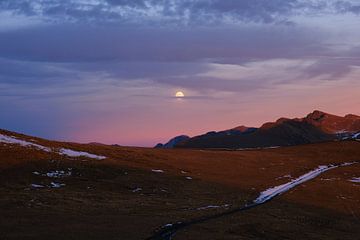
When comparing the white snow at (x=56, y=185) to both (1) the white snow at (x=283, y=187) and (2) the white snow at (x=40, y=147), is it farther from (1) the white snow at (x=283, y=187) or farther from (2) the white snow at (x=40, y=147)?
(2) the white snow at (x=40, y=147)

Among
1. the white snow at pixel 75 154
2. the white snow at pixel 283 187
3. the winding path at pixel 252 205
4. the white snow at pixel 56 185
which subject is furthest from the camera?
the white snow at pixel 75 154

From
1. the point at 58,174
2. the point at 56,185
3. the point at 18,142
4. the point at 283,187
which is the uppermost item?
the point at 18,142

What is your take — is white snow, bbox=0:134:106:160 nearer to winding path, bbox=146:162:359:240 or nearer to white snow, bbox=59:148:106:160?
white snow, bbox=59:148:106:160

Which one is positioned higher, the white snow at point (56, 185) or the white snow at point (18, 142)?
the white snow at point (18, 142)

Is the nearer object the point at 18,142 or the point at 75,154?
the point at 18,142

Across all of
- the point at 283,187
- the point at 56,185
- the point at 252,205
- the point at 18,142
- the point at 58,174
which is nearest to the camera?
the point at 252,205

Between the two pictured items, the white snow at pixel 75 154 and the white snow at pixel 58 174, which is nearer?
the white snow at pixel 58 174

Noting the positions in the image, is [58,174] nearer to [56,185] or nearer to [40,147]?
[56,185]

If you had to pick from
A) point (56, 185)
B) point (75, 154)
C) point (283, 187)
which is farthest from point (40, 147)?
point (283, 187)

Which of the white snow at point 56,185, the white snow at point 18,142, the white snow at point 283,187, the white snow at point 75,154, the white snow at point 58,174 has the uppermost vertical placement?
the white snow at point 18,142

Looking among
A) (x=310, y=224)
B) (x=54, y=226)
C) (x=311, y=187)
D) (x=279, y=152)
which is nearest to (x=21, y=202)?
(x=54, y=226)

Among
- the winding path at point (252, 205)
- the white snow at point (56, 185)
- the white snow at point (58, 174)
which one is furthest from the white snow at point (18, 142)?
the winding path at point (252, 205)

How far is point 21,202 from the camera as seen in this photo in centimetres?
4259

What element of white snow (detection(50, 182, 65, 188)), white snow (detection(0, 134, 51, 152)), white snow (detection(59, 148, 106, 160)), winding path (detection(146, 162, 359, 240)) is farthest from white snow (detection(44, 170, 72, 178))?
winding path (detection(146, 162, 359, 240))
